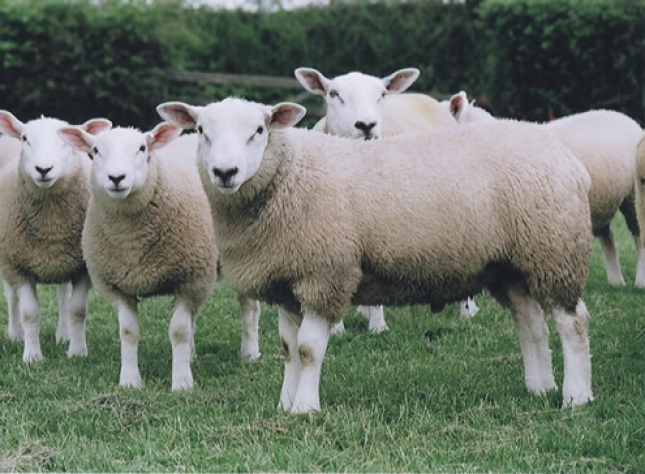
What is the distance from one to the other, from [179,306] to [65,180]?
121 centimetres

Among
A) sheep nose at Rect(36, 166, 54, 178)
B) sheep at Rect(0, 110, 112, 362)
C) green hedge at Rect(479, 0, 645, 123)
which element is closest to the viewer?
sheep nose at Rect(36, 166, 54, 178)

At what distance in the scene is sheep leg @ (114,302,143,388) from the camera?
6523 mm

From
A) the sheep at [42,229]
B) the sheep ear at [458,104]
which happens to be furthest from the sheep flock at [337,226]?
the sheep ear at [458,104]

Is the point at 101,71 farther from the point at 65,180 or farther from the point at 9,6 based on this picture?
the point at 65,180

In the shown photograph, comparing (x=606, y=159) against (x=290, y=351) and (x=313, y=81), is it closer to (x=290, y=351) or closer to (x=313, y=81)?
(x=313, y=81)

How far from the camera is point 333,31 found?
1716 centimetres

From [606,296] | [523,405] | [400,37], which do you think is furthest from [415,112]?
[400,37]

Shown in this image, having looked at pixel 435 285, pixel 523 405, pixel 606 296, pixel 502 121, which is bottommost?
pixel 606 296

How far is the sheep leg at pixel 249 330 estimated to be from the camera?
285 inches

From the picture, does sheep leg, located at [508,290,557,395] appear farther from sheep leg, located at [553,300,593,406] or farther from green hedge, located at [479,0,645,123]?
green hedge, located at [479,0,645,123]

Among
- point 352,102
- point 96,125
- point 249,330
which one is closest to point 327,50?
point 352,102

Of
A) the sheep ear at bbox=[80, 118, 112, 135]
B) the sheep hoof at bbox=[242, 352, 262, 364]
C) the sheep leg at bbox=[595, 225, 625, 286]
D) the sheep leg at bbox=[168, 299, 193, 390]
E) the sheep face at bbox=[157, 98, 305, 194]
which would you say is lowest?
the sheep leg at bbox=[595, 225, 625, 286]

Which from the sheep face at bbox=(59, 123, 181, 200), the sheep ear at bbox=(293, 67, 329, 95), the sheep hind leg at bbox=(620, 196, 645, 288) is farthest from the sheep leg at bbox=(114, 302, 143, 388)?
the sheep hind leg at bbox=(620, 196, 645, 288)

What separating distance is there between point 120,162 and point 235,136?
1050 millimetres
